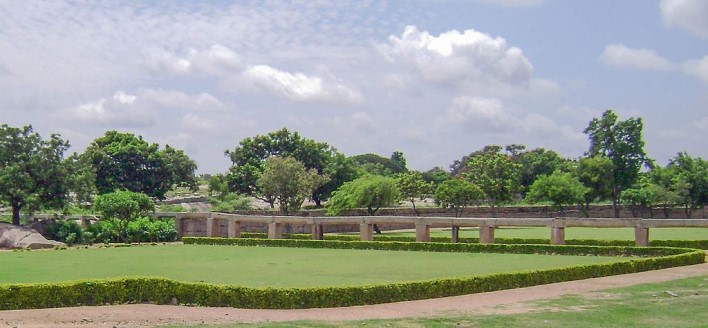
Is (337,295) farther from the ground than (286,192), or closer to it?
closer to it

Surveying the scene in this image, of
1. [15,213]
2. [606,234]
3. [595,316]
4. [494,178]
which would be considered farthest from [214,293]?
[494,178]

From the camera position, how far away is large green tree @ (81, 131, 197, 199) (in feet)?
174

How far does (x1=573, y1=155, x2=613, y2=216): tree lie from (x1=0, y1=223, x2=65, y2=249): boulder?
118 feet

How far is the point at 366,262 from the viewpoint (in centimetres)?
2259

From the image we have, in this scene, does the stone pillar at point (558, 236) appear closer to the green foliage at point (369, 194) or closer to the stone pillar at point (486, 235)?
the stone pillar at point (486, 235)

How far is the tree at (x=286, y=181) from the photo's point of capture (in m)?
45.8

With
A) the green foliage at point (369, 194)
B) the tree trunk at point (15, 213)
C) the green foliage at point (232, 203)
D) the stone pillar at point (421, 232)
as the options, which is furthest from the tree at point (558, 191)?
the tree trunk at point (15, 213)

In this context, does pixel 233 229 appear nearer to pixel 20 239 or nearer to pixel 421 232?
pixel 20 239

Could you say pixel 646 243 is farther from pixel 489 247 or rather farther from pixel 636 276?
pixel 636 276

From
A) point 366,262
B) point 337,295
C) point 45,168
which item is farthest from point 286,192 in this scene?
point 337,295

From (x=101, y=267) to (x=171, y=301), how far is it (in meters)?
7.47

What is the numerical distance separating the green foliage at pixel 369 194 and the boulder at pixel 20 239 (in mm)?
15181

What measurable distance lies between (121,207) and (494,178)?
83.4ft

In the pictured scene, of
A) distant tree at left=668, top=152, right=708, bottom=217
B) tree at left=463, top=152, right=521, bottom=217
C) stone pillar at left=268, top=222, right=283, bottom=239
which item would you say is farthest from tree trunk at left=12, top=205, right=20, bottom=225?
distant tree at left=668, top=152, right=708, bottom=217
